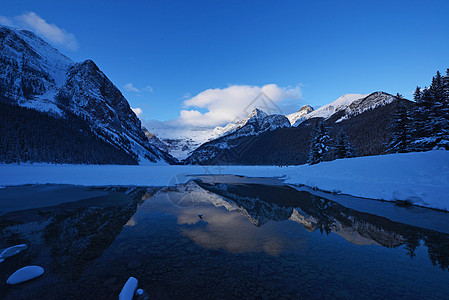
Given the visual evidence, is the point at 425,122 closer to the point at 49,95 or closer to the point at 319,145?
the point at 319,145

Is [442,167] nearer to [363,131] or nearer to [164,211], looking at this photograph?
[164,211]

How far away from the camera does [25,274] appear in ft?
17.6

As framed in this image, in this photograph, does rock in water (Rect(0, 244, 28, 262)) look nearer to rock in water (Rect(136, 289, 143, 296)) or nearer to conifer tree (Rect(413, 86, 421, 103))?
rock in water (Rect(136, 289, 143, 296))

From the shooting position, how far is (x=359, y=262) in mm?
Answer: 6348

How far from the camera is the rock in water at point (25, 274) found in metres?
5.14

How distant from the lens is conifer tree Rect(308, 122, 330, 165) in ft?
140

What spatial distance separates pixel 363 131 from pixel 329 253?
119 m

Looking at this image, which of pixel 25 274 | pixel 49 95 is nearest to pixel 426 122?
pixel 25 274

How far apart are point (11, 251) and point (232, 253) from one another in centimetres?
815

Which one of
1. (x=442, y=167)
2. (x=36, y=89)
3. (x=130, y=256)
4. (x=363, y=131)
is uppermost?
(x=36, y=89)

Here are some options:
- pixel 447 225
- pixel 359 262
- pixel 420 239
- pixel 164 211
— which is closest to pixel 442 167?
pixel 447 225

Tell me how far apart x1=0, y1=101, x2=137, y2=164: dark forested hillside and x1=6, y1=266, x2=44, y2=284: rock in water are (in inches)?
3383

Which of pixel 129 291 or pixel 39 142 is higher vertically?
pixel 39 142

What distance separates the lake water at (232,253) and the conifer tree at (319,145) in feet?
103
